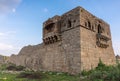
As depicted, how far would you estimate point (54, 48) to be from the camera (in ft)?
53.3

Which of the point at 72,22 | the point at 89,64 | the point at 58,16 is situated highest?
the point at 58,16

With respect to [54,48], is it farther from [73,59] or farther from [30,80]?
[30,80]

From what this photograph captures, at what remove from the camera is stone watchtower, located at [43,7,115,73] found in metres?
13.2

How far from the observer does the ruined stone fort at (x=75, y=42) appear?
523 inches

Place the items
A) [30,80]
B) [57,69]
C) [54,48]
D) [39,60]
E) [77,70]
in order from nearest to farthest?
1. [30,80]
2. [77,70]
3. [57,69]
4. [54,48]
5. [39,60]

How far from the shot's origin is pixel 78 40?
43.5 feet

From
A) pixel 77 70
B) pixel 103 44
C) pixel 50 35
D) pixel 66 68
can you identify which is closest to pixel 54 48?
pixel 50 35

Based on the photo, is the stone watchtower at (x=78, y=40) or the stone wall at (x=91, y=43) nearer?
the stone watchtower at (x=78, y=40)

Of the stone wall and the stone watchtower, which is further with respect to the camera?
the stone wall

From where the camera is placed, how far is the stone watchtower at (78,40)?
1321cm

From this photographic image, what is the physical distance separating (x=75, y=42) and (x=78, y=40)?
439 millimetres

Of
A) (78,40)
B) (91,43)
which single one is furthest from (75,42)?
(91,43)

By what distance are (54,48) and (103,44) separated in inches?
232

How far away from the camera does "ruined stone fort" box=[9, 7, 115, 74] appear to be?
13281mm
